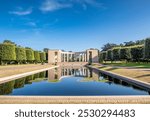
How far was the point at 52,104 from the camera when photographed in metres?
7.32

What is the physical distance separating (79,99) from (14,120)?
2660 mm

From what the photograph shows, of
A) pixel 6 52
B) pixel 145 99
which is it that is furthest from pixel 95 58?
pixel 145 99

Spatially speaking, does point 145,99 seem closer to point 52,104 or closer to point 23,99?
point 52,104

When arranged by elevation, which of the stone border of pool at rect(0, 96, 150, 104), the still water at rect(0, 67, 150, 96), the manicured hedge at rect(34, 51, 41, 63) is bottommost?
the still water at rect(0, 67, 150, 96)

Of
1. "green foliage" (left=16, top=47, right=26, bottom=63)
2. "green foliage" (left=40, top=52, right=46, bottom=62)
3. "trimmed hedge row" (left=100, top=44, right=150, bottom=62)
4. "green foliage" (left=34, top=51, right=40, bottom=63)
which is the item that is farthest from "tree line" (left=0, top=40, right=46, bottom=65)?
"trimmed hedge row" (left=100, top=44, right=150, bottom=62)

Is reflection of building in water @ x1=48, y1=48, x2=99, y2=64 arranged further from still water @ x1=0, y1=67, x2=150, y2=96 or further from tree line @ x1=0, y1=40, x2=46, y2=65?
still water @ x1=0, y1=67, x2=150, y2=96

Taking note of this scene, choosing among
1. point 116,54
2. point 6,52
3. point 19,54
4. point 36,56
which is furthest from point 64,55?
point 6,52

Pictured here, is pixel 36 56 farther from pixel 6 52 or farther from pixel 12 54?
pixel 6 52

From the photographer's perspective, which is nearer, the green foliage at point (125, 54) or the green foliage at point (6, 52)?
the green foliage at point (6, 52)

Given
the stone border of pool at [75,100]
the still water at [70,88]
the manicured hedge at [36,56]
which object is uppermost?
the manicured hedge at [36,56]

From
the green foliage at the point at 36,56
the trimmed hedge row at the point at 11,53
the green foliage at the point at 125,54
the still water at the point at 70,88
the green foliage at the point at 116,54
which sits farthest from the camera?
the green foliage at the point at 36,56

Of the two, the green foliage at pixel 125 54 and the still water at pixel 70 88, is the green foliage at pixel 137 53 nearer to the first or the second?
the green foliage at pixel 125 54

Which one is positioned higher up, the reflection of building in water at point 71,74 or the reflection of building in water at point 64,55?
the reflection of building in water at point 64,55

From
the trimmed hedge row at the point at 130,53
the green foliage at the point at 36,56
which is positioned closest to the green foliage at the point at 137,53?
the trimmed hedge row at the point at 130,53
